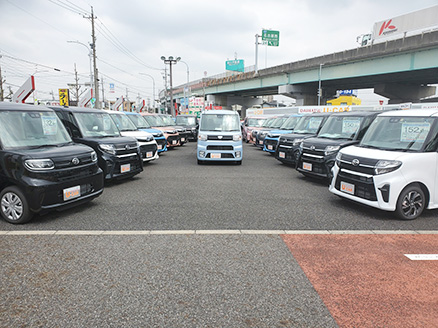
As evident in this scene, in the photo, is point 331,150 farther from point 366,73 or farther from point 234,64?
point 234,64

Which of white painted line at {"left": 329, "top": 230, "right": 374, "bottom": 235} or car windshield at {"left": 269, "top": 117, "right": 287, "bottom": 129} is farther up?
car windshield at {"left": 269, "top": 117, "right": 287, "bottom": 129}

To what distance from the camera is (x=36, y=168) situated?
4.43m

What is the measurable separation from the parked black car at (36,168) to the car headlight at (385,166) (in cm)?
506

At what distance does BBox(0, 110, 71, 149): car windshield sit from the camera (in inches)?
185

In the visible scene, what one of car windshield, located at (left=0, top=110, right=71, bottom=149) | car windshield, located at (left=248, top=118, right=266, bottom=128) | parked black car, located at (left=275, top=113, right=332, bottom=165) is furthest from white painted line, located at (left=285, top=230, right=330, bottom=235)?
car windshield, located at (left=248, top=118, right=266, bottom=128)

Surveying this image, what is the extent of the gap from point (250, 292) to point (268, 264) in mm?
628

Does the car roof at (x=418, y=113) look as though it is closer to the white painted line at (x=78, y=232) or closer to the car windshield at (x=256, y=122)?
the white painted line at (x=78, y=232)

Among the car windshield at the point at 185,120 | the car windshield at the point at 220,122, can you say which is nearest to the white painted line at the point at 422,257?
the car windshield at the point at 220,122

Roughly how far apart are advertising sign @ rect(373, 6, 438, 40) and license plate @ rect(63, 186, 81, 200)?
2987 cm

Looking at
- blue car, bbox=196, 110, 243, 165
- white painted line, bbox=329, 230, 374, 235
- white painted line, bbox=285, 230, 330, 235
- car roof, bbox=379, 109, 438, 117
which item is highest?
car roof, bbox=379, 109, 438, 117

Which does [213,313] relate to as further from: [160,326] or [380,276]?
[380,276]

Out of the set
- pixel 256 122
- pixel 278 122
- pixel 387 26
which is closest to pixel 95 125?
pixel 278 122

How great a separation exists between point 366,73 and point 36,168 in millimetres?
29122

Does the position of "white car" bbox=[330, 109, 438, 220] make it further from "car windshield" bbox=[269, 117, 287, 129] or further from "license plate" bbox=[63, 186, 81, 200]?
"car windshield" bbox=[269, 117, 287, 129]
